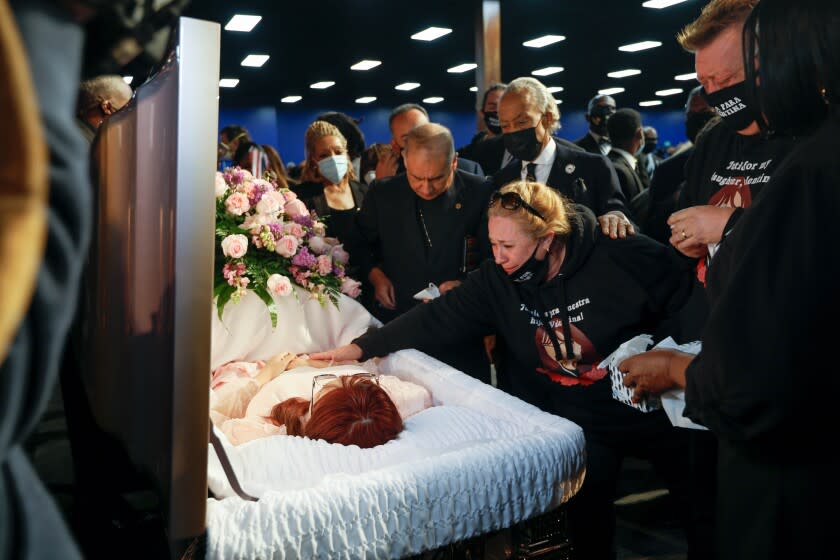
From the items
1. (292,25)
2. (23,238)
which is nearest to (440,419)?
(23,238)

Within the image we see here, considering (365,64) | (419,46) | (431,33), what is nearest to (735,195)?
(431,33)

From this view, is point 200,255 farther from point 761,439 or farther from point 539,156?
point 539,156

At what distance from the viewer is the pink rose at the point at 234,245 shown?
2.61 meters

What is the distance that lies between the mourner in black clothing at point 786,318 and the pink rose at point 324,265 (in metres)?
1.94

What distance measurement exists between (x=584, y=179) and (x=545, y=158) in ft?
0.71

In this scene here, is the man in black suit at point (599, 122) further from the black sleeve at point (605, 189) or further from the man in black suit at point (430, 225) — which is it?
the man in black suit at point (430, 225)

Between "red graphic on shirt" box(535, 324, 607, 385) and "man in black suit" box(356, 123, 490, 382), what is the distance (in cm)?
71

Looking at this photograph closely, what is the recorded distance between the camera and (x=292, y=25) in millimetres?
10055

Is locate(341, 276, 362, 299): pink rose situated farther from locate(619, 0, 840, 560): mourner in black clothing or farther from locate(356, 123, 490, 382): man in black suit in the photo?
locate(619, 0, 840, 560): mourner in black clothing

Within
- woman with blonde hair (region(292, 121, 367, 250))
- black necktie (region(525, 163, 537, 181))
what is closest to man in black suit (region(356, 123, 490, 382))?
black necktie (region(525, 163, 537, 181))

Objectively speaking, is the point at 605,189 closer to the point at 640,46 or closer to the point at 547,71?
the point at 640,46

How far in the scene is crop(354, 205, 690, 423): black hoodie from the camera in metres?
2.36

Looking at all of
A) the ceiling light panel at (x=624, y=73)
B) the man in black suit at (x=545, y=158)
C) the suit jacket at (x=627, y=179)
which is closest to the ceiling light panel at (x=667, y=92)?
the ceiling light panel at (x=624, y=73)

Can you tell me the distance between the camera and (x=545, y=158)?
337 cm
